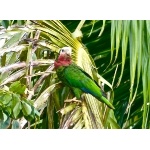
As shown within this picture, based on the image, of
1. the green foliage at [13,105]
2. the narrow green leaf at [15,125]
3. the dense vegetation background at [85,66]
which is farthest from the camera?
the dense vegetation background at [85,66]

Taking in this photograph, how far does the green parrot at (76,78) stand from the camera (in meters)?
1.46

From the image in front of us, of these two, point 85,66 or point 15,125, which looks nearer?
point 15,125

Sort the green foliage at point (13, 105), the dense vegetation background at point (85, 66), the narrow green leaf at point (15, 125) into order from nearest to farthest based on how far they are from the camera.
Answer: the green foliage at point (13, 105) → the narrow green leaf at point (15, 125) → the dense vegetation background at point (85, 66)

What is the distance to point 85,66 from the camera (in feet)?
4.84

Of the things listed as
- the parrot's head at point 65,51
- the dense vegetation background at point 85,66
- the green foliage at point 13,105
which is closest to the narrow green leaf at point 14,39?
the dense vegetation background at point 85,66

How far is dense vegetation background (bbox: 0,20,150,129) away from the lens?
1.44 m

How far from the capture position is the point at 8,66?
145cm

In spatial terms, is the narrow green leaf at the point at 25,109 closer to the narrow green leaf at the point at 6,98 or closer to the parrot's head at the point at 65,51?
the narrow green leaf at the point at 6,98

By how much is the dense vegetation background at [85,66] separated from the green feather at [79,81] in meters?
0.02

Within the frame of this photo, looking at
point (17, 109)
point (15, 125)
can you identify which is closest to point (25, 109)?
point (17, 109)

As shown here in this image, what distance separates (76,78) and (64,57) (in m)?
0.10

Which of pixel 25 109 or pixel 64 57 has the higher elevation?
pixel 64 57

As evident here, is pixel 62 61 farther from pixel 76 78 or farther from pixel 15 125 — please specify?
pixel 15 125

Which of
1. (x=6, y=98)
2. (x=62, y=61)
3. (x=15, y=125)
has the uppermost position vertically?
(x=62, y=61)
